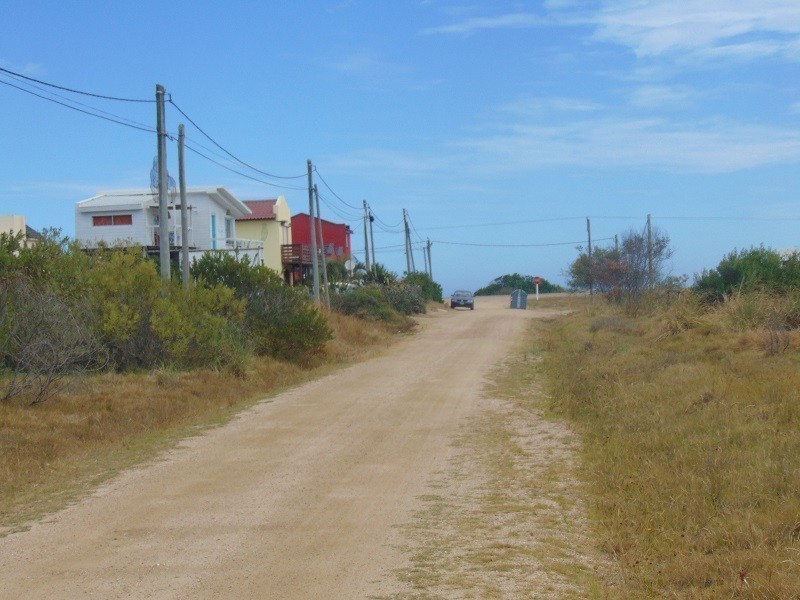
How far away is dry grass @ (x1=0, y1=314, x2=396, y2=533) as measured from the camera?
995 centimetres

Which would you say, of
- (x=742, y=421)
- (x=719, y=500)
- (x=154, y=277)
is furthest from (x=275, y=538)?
(x=154, y=277)

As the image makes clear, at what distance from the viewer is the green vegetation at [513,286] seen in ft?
345

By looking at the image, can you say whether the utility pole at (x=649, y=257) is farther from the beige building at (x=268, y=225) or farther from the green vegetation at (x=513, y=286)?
the green vegetation at (x=513, y=286)

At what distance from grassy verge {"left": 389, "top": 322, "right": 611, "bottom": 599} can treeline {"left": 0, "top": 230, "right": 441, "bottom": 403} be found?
6522 mm

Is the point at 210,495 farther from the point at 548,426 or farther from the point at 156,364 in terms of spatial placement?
the point at 156,364

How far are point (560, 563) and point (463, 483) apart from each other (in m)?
2.96

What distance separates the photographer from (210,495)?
937cm

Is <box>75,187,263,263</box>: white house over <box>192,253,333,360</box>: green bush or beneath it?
over

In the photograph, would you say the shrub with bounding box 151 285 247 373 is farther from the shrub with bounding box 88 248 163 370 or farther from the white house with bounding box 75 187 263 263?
the white house with bounding box 75 187 263 263

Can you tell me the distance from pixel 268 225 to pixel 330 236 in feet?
77.5

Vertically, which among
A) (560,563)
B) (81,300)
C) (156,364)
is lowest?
(560,563)

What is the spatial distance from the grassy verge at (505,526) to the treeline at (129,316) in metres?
6.52

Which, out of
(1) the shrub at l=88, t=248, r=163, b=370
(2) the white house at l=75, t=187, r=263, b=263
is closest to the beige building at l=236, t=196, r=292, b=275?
(2) the white house at l=75, t=187, r=263, b=263

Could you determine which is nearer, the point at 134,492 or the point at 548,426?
the point at 134,492
